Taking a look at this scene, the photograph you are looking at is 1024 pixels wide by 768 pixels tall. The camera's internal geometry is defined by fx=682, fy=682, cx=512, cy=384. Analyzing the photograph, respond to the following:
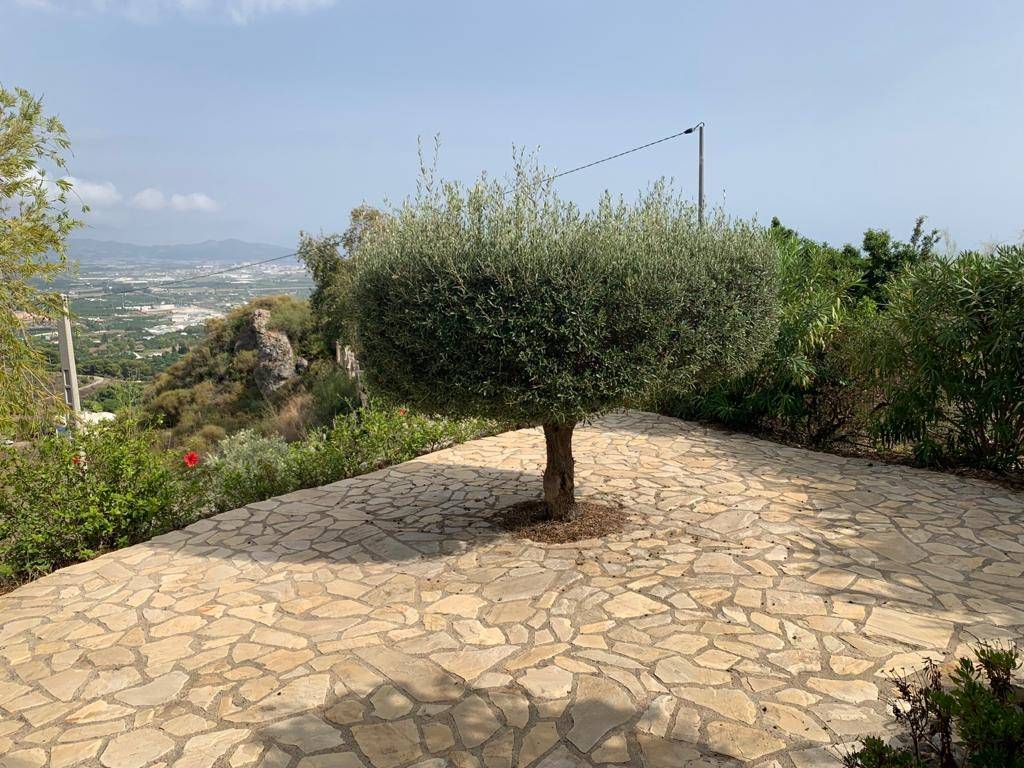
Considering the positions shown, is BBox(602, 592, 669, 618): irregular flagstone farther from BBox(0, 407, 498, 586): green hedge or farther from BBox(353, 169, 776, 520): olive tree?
BBox(0, 407, 498, 586): green hedge

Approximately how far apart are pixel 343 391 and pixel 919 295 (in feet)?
56.8

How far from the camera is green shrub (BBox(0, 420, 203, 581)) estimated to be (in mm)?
5586

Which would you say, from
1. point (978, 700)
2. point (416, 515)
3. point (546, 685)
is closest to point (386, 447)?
point (416, 515)

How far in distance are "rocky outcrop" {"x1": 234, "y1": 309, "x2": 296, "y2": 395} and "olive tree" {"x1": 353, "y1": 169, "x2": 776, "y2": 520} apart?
23903 mm

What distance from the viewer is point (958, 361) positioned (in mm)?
7039

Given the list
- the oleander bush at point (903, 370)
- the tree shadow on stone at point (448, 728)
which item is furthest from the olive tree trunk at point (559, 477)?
the tree shadow on stone at point (448, 728)

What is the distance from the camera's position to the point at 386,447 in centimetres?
843

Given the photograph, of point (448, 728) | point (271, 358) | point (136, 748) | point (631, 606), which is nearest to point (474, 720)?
point (448, 728)

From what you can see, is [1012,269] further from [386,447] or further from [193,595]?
[193,595]

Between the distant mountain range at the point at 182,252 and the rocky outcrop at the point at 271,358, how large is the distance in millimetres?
28597

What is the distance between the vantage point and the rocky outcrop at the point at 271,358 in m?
27.8

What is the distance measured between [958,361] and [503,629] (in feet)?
18.8

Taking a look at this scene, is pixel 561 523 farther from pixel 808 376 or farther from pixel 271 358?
pixel 271 358

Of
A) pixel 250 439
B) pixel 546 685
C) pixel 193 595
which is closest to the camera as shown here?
pixel 546 685
